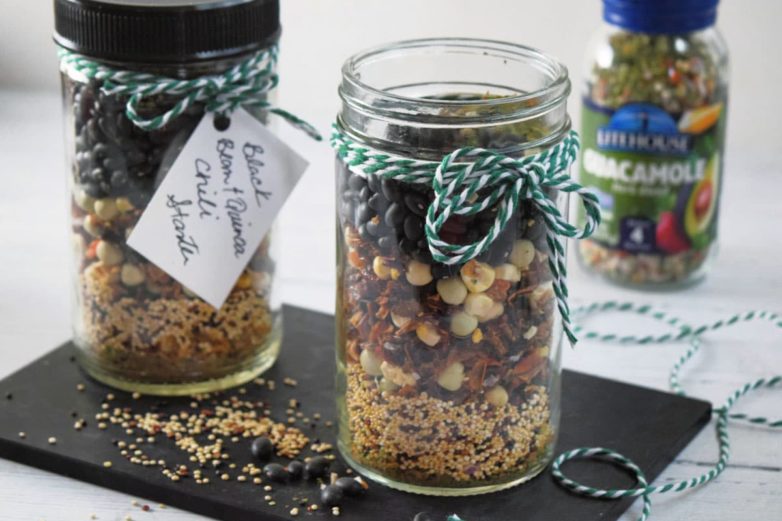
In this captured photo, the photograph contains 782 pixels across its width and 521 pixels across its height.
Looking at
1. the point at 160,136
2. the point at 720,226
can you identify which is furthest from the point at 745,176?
the point at 160,136

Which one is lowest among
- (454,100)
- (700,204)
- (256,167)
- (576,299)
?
(576,299)

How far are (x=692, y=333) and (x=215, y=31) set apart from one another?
59 centimetres

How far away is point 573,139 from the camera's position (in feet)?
3.34

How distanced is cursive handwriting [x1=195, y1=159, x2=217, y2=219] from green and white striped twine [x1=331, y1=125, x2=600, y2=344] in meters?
0.18

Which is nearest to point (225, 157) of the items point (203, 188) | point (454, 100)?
point (203, 188)

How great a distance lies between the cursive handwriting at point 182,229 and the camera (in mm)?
1130

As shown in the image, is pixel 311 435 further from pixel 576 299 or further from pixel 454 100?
pixel 576 299

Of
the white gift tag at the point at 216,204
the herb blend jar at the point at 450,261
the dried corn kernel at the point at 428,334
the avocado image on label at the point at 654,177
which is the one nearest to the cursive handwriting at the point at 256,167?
the white gift tag at the point at 216,204

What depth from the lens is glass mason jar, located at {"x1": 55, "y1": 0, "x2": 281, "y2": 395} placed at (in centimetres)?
108

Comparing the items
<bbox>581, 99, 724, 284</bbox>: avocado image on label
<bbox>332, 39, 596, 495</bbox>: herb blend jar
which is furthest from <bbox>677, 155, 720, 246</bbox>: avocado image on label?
<bbox>332, 39, 596, 495</bbox>: herb blend jar

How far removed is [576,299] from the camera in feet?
4.74

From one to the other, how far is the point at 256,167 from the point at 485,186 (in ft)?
0.95

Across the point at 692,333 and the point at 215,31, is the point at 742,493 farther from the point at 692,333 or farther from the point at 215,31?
the point at 215,31

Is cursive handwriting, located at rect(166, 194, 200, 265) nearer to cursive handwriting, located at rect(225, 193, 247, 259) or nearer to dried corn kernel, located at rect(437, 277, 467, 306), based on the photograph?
cursive handwriting, located at rect(225, 193, 247, 259)
